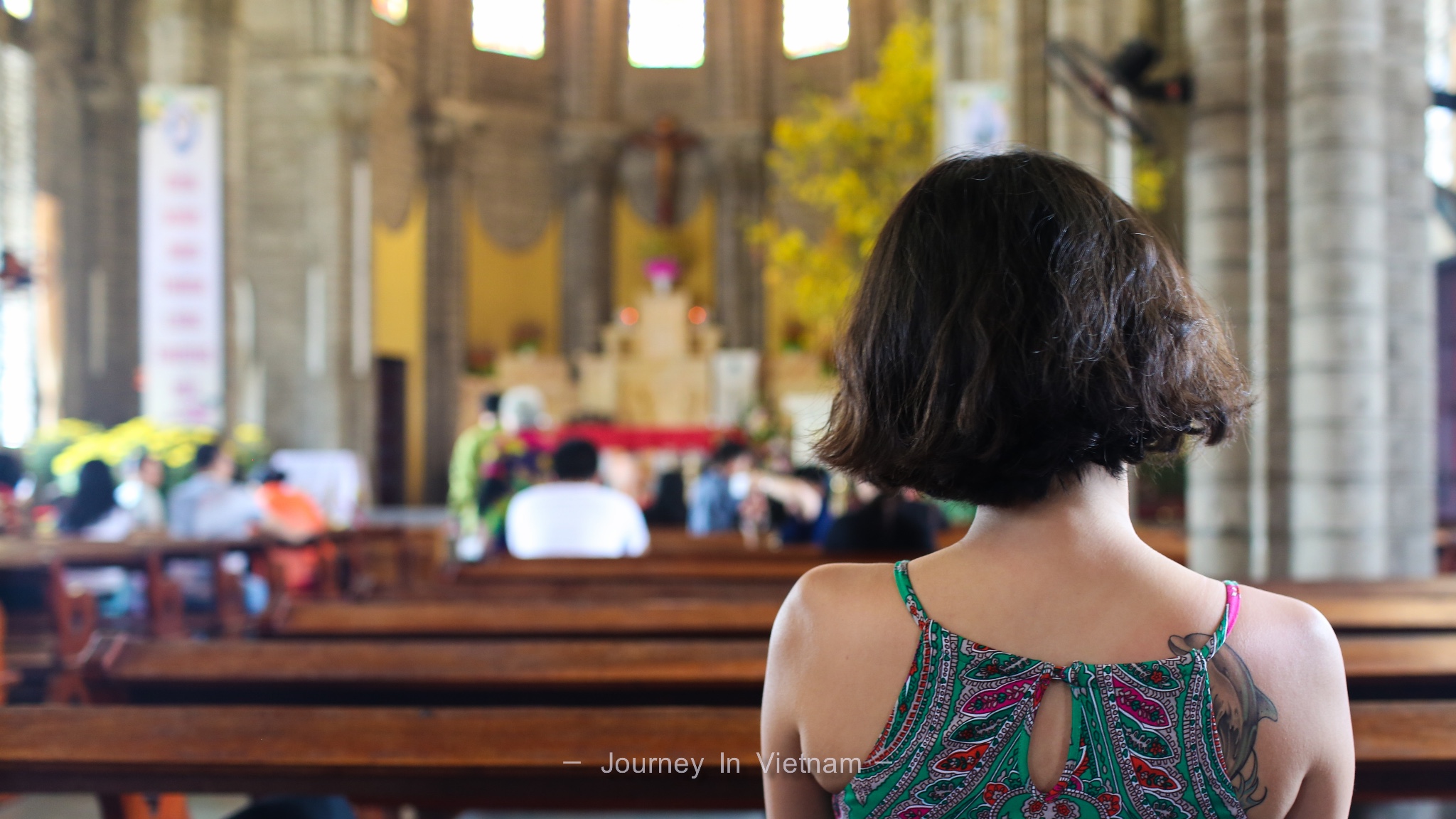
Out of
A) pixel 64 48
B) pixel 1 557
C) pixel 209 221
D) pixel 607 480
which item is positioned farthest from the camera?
pixel 64 48

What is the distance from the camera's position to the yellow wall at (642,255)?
16891mm

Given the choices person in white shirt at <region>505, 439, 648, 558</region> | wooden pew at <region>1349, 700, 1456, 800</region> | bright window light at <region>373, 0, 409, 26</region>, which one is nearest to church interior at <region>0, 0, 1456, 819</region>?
wooden pew at <region>1349, 700, 1456, 800</region>

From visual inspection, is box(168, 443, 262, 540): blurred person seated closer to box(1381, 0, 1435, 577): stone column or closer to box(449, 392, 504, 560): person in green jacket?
box(449, 392, 504, 560): person in green jacket

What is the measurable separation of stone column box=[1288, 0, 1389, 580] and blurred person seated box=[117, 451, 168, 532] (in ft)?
20.1

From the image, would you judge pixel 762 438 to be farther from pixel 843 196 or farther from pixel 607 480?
pixel 843 196

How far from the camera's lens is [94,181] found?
11867 mm

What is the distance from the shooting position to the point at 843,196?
9234 millimetres

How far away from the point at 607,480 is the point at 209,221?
3.55 metres

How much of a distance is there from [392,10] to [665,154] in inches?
163

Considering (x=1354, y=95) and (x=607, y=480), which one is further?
(x=607, y=480)

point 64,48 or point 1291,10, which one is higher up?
point 64,48

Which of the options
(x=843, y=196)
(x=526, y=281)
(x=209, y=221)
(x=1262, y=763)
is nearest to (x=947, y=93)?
(x=843, y=196)

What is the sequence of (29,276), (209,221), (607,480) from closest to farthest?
(29,276)
(209,221)
(607,480)

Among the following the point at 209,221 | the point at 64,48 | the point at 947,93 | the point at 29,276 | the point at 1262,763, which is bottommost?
the point at 1262,763
